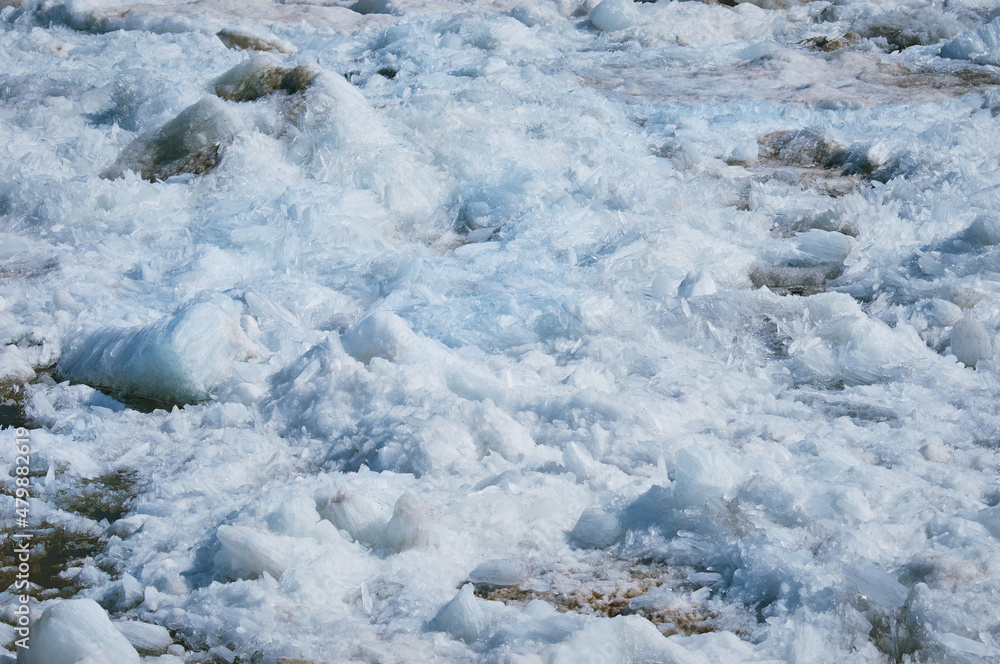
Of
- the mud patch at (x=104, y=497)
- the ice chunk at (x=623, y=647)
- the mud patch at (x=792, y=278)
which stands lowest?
the mud patch at (x=104, y=497)

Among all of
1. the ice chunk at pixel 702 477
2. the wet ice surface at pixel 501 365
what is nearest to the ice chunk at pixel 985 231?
the wet ice surface at pixel 501 365

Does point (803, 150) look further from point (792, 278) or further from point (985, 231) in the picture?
point (792, 278)

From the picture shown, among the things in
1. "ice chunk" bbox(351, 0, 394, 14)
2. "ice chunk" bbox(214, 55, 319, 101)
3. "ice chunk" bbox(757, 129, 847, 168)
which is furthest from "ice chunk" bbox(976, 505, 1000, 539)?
"ice chunk" bbox(351, 0, 394, 14)

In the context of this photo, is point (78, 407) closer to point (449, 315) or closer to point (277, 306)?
point (277, 306)

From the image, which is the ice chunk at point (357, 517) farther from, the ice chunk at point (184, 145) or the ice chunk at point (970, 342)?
the ice chunk at point (184, 145)

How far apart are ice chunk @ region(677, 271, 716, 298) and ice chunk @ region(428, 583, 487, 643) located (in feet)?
6.26

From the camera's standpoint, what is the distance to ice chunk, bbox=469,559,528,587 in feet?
6.20

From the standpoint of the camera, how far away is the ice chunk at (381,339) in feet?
9.20

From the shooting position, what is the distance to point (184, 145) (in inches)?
190

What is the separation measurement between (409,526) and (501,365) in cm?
106

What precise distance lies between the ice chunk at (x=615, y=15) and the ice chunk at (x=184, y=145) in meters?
5.19

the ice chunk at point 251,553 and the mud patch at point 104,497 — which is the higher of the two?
the ice chunk at point 251,553

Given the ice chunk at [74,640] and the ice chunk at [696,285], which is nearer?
the ice chunk at [74,640]

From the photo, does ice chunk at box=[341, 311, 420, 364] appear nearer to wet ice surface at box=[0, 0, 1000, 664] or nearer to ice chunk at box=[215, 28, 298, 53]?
wet ice surface at box=[0, 0, 1000, 664]
